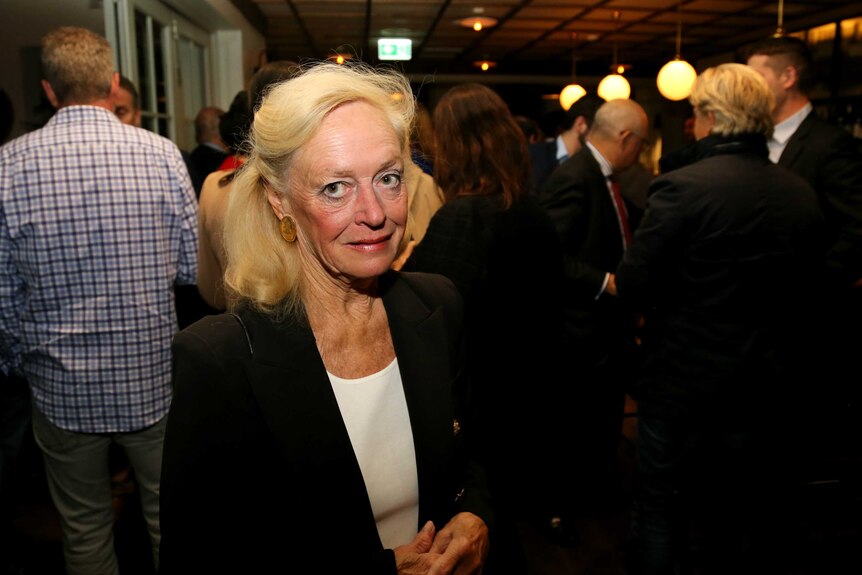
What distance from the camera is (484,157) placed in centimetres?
241

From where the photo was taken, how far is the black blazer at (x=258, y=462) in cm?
114

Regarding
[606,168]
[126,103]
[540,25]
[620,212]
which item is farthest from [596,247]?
[540,25]

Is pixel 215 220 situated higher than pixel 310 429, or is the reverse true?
pixel 215 220

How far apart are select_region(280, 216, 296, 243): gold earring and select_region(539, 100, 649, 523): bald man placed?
166 centimetres

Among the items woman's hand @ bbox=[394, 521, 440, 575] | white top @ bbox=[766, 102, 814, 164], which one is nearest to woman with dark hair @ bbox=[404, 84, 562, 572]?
woman's hand @ bbox=[394, 521, 440, 575]

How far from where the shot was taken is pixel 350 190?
1248 millimetres

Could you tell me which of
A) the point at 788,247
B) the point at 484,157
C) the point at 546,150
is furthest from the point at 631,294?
the point at 546,150

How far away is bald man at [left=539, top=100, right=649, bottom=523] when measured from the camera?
2.84 meters

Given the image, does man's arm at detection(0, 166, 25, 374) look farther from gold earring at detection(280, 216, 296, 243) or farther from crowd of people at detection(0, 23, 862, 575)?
gold earring at detection(280, 216, 296, 243)

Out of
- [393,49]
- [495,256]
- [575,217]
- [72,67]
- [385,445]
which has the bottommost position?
[385,445]

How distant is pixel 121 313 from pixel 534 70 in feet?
41.4

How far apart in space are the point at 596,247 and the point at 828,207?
95cm

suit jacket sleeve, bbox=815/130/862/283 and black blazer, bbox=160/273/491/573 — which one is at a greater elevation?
suit jacket sleeve, bbox=815/130/862/283

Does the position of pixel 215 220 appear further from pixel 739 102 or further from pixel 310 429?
pixel 739 102
